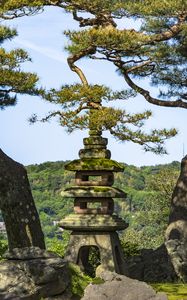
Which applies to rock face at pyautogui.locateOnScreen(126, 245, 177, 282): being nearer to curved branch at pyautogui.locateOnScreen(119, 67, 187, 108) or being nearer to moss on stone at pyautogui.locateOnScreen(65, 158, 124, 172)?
moss on stone at pyautogui.locateOnScreen(65, 158, 124, 172)

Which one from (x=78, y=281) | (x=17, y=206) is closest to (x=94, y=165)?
(x=17, y=206)

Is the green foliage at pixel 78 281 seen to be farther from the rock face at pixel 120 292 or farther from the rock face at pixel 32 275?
the rock face at pixel 120 292

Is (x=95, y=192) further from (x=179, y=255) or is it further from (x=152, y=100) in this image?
(x=152, y=100)

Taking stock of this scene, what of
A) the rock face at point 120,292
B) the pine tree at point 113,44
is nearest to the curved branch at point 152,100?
the pine tree at point 113,44

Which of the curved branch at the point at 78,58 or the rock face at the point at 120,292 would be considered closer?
the rock face at the point at 120,292

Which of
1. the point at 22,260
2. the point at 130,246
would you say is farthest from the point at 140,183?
the point at 22,260

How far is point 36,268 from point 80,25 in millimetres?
8861

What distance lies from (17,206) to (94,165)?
2.84 metres

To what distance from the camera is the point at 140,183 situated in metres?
98.7

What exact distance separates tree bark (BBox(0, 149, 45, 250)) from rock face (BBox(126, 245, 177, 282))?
17.7 ft

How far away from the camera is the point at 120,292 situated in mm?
10594

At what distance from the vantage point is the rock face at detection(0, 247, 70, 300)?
11.6 m

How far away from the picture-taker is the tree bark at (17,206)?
14.4 meters

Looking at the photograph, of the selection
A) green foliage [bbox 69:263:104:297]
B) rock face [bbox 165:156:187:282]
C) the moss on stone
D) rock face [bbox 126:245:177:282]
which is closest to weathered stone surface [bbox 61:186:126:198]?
the moss on stone
